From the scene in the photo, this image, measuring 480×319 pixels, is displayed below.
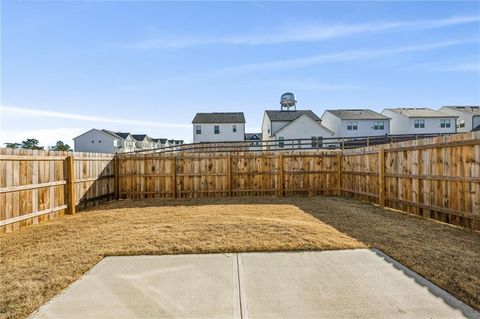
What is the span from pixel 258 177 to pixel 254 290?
27.7ft

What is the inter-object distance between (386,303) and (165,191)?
953cm

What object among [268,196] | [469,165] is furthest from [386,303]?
[268,196]

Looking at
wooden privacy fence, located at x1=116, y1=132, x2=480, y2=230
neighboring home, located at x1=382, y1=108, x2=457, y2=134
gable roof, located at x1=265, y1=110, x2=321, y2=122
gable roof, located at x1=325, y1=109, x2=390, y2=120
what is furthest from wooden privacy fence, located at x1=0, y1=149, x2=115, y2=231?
neighboring home, located at x1=382, y1=108, x2=457, y2=134

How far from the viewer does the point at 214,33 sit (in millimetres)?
11109

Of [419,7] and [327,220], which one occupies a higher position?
[419,7]

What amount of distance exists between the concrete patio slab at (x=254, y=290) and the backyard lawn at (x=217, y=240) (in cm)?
27

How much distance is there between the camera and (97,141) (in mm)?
44906

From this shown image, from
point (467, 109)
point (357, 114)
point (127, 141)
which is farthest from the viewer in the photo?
point (127, 141)

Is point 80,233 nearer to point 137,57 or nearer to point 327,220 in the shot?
point 327,220

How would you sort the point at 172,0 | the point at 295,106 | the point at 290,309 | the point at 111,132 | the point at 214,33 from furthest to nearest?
the point at 111,132, the point at 295,106, the point at 214,33, the point at 172,0, the point at 290,309

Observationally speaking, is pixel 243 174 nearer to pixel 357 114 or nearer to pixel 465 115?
pixel 357 114

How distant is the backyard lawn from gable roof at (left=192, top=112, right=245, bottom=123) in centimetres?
2751

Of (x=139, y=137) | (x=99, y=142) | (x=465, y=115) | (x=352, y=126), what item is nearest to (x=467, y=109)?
(x=465, y=115)

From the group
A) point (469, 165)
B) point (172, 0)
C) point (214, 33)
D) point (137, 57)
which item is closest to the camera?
point (469, 165)
